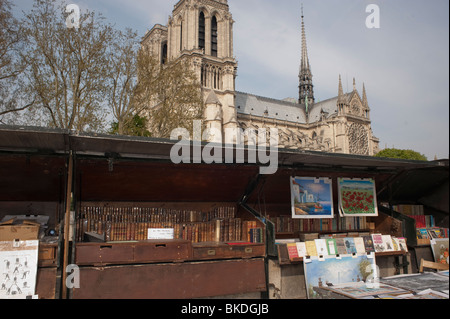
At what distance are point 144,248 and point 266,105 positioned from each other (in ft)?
229

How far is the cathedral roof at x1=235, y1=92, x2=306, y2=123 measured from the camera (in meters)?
69.1

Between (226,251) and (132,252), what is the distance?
1.45m

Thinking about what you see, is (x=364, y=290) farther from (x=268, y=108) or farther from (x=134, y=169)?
(x=268, y=108)

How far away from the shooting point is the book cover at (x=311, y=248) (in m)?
6.42

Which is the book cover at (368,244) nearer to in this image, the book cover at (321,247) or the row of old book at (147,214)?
the book cover at (321,247)

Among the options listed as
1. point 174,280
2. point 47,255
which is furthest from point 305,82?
point 47,255

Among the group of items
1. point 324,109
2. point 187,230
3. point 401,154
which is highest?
point 324,109

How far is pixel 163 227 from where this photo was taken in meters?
6.16

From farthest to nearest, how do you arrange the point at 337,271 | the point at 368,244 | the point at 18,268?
the point at 368,244 → the point at 337,271 → the point at 18,268

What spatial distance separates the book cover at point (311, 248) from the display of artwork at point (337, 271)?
4.2 inches

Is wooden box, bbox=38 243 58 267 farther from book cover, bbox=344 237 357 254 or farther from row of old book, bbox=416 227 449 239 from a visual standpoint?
row of old book, bbox=416 227 449 239

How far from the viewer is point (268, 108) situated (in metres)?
73.1

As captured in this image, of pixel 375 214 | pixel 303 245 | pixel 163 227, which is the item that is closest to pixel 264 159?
pixel 303 245
